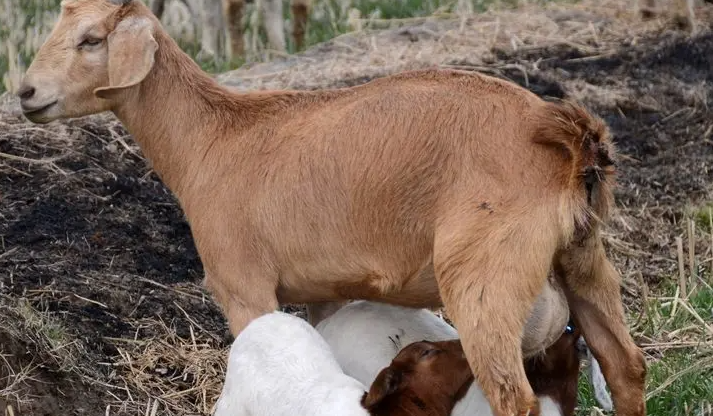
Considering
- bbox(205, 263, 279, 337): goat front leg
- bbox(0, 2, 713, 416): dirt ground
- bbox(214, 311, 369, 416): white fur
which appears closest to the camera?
bbox(214, 311, 369, 416): white fur

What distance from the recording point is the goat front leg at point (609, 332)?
543cm

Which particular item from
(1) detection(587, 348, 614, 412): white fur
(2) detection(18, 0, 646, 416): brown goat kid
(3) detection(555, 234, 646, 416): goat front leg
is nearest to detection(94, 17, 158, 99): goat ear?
(2) detection(18, 0, 646, 416): brown goat kid

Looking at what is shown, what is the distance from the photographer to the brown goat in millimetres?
5082

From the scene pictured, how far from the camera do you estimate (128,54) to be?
6023 millimetres

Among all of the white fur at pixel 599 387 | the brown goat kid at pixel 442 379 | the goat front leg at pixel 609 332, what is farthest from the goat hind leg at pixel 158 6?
the goat front leg at pixel 609 332

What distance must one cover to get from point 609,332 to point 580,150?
0.81 meters

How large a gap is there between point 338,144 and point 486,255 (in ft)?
2.98

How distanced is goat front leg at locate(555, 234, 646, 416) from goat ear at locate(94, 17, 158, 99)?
196 centimetres

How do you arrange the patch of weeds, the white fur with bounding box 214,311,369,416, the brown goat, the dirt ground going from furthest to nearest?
the patch of weeds, the dirt ground, the white fur with bounding box 214,311,369,416, the brown goat

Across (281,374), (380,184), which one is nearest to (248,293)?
(281,374)

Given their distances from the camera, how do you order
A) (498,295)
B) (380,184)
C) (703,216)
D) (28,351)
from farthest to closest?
1. (703,216)
2. (28,351)
3. (380,184)
4. (498,295)

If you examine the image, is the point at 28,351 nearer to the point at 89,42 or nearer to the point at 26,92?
the point at 26,92

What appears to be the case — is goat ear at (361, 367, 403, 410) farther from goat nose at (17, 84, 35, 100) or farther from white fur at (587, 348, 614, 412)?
goat nose at (17, 84, 35, 100)

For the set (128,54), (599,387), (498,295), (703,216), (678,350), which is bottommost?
→ (703,216)
